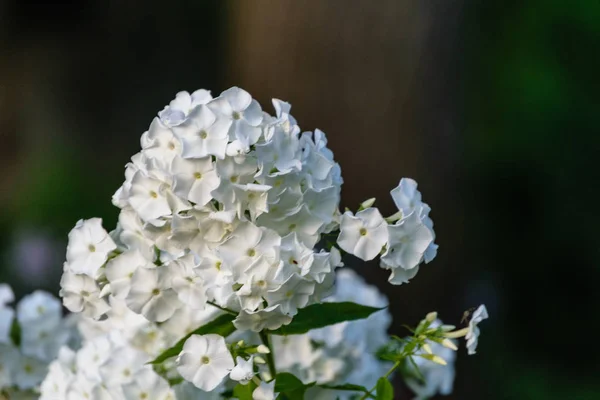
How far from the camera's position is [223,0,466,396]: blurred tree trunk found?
1.60 m

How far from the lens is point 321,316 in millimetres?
488

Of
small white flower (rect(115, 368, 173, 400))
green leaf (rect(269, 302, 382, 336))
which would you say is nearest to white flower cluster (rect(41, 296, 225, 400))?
small white flower (rect(115, 368, 173, 400))

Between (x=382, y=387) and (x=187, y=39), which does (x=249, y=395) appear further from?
(x=187, y=39)

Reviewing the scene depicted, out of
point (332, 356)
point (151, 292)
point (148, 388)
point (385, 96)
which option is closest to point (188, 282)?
point (151, 292)

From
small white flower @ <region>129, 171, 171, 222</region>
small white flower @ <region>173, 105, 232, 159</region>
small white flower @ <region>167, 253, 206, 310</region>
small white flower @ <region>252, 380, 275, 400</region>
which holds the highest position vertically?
small white flower @ <region>173, 105, 232, 159</region>

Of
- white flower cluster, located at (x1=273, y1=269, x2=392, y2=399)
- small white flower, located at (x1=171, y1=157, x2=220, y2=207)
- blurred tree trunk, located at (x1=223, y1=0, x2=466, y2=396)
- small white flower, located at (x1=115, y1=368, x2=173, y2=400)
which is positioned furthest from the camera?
blurred tree trunk, located at (x1=223, y1=0, x2=466, y2=396)

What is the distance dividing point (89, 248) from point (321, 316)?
17cm

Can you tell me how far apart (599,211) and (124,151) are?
1446 millimetres

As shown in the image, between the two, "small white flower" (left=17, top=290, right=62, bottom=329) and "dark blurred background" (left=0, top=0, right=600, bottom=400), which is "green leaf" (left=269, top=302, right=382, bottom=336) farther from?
"dark blurred background" (left=0, top=0, right=600, bottom=400)

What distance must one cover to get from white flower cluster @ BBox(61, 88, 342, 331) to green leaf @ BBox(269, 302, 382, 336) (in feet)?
0.14

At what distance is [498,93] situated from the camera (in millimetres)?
1841

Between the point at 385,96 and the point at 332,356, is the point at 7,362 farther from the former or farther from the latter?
the point at 385,96

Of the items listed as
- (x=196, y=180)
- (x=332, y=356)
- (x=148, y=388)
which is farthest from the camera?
(x=332, y=356)

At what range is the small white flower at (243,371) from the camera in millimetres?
417
